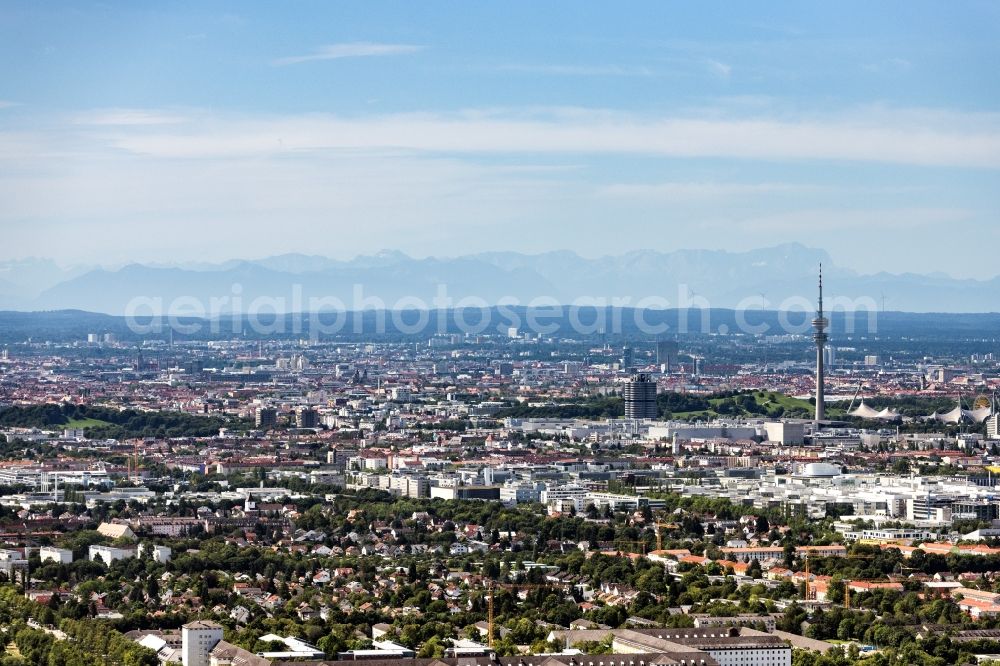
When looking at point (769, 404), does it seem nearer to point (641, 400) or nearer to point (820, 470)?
point (641, 400)

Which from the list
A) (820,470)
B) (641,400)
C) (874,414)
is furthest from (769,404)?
(820,470)

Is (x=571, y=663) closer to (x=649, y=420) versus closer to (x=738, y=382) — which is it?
(x=649, y=420)

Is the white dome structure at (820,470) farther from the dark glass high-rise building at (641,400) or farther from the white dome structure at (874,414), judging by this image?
the dark glass high-rise building at (641,400)

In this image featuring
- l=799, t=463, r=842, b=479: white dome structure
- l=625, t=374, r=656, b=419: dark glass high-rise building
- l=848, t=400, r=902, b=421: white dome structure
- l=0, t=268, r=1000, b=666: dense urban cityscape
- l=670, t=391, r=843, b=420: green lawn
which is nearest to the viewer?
l=0, t=268, r=1000, b=666: dense urban cityscape

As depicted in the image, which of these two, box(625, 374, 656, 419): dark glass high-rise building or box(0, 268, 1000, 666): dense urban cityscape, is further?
box(625, 374, 656, 419): dark glass high-rise building

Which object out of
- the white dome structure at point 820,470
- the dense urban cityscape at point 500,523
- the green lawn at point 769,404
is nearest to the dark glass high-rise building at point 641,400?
the dense urban cityscape at point 500,523

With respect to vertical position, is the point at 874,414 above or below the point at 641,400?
below

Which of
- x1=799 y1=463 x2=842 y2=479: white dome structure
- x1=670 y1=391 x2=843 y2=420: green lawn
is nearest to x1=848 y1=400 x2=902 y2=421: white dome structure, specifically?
x1=670 y1=391 x2=843 y2=420: green lawn

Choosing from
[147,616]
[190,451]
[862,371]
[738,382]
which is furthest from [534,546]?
[862,371]

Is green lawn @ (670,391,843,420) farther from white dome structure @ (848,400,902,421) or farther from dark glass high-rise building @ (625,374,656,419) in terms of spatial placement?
dark glass high-rise building @ (625,374,656,419)
